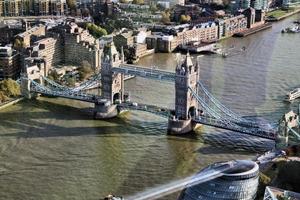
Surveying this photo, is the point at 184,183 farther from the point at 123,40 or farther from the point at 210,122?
the point at 123,40

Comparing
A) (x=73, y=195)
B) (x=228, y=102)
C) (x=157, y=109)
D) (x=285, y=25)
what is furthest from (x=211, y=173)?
(x=285, y=25)

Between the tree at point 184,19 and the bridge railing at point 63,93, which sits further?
the tree at point 184,19

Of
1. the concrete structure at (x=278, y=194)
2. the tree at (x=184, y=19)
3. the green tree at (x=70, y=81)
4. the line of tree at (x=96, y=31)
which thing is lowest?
the green tree at (x=70, y=81)

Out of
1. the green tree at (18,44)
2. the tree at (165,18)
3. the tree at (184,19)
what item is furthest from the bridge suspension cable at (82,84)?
the tree at (184,19)

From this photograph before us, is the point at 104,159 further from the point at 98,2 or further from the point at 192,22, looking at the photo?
the point at 98,2

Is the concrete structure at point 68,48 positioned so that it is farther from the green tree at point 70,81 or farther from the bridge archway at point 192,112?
the bridge archway at point 192,112

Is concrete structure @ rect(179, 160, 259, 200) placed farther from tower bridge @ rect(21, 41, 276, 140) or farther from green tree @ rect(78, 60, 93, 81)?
green tree @ rect(78, 60, 93, 81)
